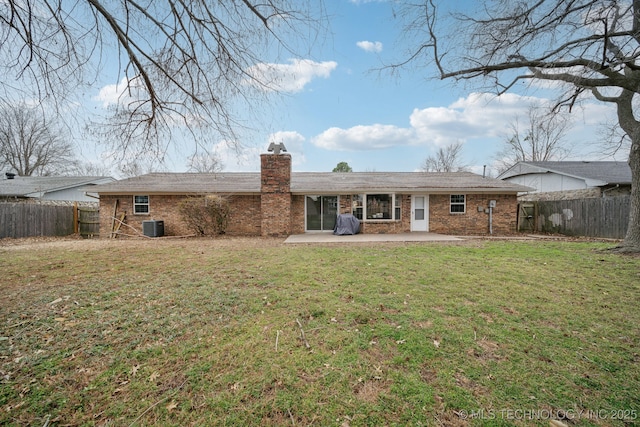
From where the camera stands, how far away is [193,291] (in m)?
4.46

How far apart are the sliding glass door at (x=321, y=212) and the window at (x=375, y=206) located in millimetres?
1022

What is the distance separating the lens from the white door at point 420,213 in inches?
533

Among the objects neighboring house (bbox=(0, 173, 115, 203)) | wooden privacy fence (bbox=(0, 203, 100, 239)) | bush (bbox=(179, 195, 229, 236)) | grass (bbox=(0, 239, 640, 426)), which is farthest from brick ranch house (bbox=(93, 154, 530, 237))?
grass (bbox=(0, 239, 640, 426))

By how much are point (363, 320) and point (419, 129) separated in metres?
17.0

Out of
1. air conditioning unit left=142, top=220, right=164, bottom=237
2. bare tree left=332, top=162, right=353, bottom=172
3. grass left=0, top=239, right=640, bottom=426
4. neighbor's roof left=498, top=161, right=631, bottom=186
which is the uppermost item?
bare tree left=332, top=162, right=353, bottom=172

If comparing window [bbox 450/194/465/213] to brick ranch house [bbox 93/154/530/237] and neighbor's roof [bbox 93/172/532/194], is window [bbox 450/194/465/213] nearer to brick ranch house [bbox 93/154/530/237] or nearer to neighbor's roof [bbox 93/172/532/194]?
brick ranch house [bbox 93/154/530/237]

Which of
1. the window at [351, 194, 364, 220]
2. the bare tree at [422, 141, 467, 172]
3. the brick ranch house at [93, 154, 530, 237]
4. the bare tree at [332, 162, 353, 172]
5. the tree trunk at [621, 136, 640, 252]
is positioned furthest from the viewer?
the bare tree at [332, 162, 353, 172]

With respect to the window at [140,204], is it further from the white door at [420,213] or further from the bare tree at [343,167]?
the bare tree at [343,167]

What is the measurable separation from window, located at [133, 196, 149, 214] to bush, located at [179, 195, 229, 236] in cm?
232

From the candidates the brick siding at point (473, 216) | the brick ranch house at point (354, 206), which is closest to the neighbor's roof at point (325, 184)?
the brick ranch house at point (354, 206)


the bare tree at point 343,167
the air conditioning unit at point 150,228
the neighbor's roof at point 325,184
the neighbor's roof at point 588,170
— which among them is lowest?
the air conditioning unit at point 150,228

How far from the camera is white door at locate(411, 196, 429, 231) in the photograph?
44.4ft

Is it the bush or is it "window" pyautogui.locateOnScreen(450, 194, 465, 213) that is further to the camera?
"window" pyautogui.locateOnScreen(450, 194, 465, 213)

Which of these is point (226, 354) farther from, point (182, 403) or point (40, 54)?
point (40, 54)
